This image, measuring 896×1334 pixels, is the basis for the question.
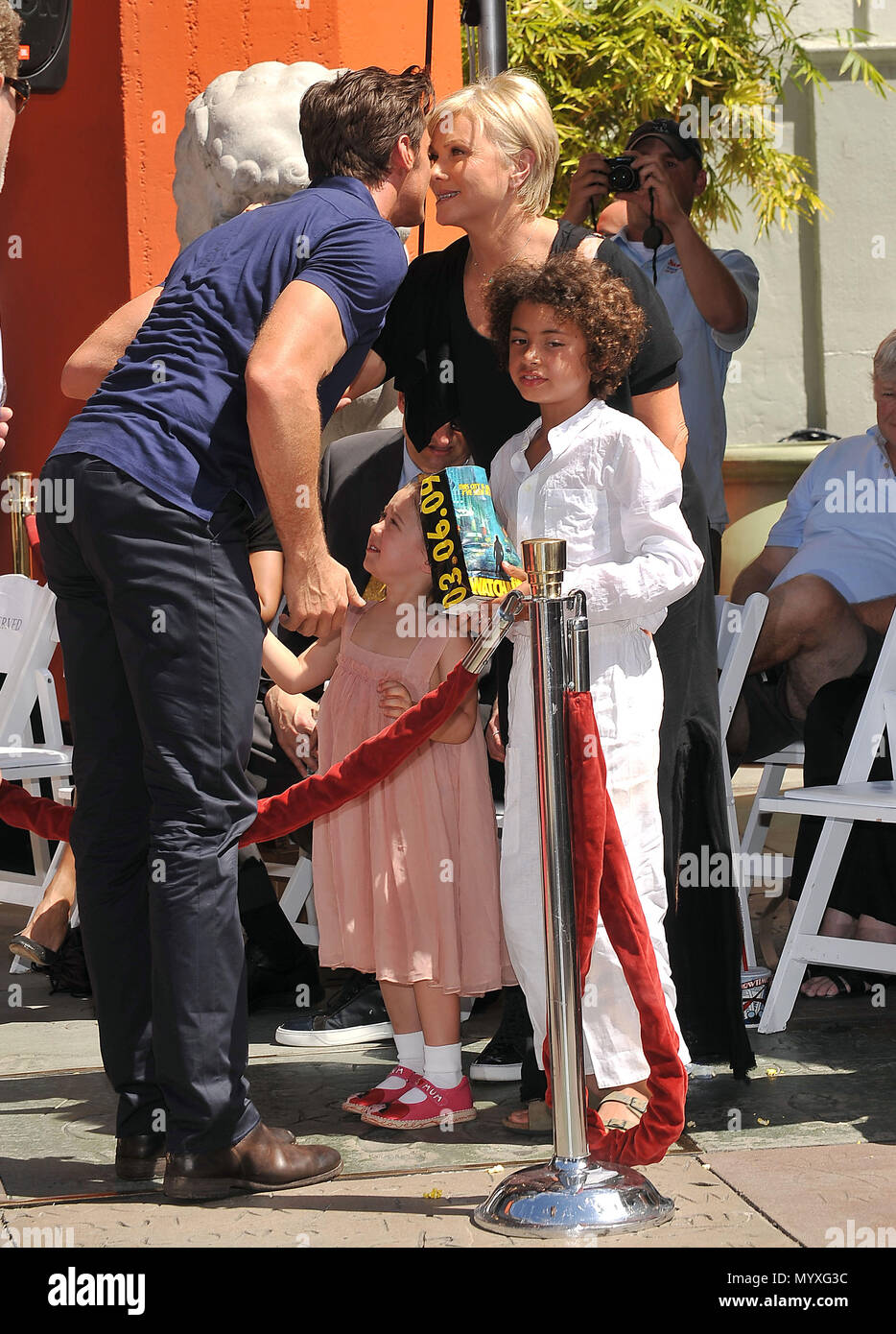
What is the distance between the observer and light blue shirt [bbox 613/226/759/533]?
5.70m

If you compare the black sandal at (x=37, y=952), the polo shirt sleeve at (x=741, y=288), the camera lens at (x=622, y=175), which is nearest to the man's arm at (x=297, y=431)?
the black sandal at (x=37, y=952)

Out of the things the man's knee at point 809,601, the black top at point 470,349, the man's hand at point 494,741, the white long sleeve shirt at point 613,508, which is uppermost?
the black top at point 470,349

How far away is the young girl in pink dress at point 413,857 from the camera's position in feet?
11.4

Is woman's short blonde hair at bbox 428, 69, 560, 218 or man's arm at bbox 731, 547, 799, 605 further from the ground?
woman's short blonde hair at bbox 428, 69, 560, 218

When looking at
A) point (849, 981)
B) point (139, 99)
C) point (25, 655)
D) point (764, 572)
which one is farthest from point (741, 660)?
point (139, 99)

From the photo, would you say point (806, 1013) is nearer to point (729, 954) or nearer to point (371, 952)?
point (729, 954)

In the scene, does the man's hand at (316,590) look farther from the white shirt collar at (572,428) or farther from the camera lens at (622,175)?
the camera lens at (622,175)

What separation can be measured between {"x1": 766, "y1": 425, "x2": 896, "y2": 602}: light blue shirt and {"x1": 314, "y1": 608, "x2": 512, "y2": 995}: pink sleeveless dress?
1663 mm

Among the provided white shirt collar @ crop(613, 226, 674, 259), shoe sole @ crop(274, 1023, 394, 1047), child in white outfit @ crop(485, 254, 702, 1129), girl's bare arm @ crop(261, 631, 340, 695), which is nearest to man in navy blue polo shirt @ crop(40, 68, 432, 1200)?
child in white outfit @ crop(485, 254, 702, 1129)

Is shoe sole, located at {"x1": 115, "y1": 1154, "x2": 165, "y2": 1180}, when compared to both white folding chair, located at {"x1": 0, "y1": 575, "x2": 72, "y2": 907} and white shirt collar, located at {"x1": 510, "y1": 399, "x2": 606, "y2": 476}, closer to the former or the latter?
white shirt collar, located at {"x1": 510, "y1": 399, "x2": 606, "y2": 476}

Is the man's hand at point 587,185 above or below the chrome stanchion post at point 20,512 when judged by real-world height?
above

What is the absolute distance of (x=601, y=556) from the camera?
328 centimetres

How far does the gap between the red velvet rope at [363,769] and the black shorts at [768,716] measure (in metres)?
1.90

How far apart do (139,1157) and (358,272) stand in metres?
1.67
